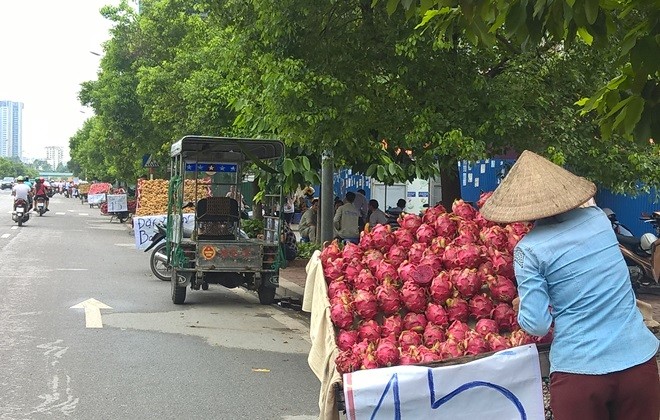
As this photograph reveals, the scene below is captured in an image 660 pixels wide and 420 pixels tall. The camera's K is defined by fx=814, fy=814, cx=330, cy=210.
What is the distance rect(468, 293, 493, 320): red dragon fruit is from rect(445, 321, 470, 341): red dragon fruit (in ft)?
0.37

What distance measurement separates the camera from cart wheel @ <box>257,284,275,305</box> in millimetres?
12250

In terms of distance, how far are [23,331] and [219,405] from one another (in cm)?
378

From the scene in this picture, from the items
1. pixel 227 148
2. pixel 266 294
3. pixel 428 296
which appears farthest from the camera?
pixel 227 148

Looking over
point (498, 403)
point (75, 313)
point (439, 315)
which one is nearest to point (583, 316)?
point (498, 403)

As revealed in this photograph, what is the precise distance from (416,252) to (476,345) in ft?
3.10

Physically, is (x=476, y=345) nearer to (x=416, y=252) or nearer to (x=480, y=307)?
(x=480, y=307)

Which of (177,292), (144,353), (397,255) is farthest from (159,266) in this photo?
(397,255)

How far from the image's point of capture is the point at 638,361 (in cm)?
349

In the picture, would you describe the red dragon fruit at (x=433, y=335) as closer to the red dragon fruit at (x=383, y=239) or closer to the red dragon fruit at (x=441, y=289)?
the red dragon fruit at (x=441, y=289)

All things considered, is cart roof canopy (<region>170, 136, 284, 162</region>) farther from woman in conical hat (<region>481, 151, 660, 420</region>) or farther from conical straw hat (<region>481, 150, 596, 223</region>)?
woman in conical hat (<region>481, 151, 660, 420</region>)

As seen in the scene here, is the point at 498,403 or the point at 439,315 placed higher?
the point at 439,315

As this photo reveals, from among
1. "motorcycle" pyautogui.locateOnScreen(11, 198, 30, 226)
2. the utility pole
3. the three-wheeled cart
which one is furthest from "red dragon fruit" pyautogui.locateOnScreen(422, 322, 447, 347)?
"motorcycle" pyautogui.locateOnScreen(11, 198, 30, 226)

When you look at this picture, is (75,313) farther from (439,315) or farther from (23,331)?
(439,315)

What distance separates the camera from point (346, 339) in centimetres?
415
